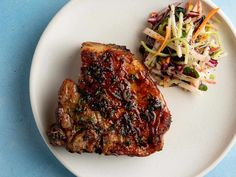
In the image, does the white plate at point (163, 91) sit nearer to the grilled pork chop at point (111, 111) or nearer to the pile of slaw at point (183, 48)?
the pile of slaw at point (183, 48)

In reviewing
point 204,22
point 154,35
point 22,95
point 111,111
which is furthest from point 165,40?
point 22,95

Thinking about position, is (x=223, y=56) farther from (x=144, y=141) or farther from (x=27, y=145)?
(x=27, y=145)

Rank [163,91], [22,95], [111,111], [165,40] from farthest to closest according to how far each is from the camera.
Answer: [22,95] → [163,91] → [165,40] → [111,111]

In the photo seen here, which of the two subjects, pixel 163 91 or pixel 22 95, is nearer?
pixel 163 91

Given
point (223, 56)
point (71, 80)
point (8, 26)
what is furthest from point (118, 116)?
point (8, 26)

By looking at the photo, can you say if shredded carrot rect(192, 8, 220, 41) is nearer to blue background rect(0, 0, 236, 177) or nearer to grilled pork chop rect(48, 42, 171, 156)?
blue background rect(0, 0, 236, 177)

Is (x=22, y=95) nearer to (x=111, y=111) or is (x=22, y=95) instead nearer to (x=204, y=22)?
(x=111, y=111)
